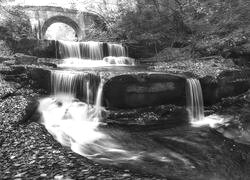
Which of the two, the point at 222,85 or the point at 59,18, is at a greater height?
the point at 59,18

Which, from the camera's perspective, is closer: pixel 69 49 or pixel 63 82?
pixel 63 82

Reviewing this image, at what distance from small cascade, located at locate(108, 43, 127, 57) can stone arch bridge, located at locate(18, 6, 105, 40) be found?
8256mm

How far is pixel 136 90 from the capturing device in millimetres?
11547

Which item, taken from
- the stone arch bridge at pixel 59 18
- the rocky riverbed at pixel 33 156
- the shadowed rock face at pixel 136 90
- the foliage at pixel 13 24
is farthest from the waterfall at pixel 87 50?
the rocky riverbed at pixel 33 156

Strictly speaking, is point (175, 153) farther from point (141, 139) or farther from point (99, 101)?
point (99, 101)

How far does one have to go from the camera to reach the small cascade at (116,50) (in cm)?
2014

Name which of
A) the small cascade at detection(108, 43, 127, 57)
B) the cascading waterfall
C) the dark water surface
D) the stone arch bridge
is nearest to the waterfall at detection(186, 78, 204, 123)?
the dark water surface

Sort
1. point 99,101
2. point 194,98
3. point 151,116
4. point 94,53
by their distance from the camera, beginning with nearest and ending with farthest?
point 151,116
point 99,101
point 194,98
point 94,53

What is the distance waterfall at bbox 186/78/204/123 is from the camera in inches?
475

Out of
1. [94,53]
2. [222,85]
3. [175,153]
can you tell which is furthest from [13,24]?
[175,153]

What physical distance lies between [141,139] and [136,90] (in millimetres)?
2711

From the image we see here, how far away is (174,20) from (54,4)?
15.1 meters

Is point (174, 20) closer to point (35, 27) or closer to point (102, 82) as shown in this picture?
point (102, 82)

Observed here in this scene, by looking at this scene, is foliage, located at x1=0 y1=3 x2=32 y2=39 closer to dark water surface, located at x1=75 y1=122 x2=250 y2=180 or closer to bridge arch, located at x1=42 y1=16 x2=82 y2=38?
bridge arch, located at x1=42 y1=16 x2=82 y2=38
